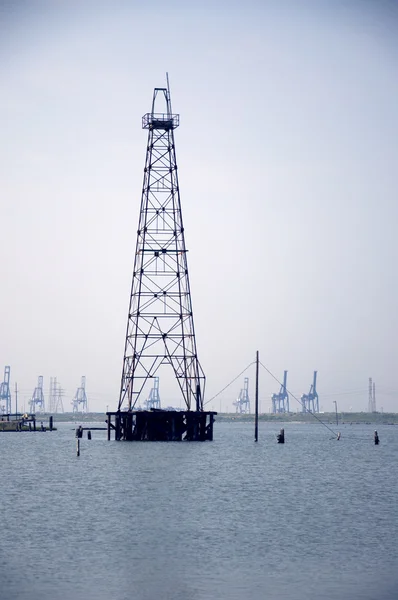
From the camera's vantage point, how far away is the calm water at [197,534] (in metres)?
24.2

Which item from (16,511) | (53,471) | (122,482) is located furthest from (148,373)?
(16,511)

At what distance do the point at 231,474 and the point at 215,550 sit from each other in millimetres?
27343

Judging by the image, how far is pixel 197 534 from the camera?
106 ft

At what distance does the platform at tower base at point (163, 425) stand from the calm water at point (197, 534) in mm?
22572

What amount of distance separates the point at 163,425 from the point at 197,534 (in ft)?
168

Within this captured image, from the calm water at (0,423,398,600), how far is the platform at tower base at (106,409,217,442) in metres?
22.6

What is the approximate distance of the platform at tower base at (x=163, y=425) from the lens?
8300 cm

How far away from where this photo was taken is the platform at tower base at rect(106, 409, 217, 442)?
8300 centimetres

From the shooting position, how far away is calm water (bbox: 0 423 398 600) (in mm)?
24156

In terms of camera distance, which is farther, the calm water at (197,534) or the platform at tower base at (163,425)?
the platform at tower base at (163,425)

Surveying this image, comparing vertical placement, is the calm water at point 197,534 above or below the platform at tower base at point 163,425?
below

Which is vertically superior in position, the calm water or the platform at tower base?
the platform at tower base

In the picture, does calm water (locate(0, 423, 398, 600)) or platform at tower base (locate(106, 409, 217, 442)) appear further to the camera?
platform at tower base (locate(106, 409, 217, 442))

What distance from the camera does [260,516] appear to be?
120ft
